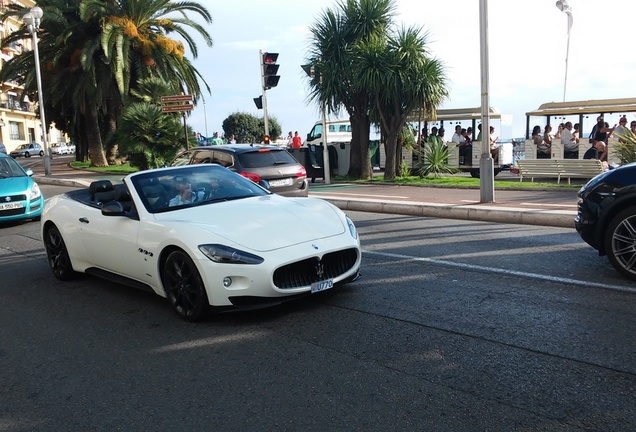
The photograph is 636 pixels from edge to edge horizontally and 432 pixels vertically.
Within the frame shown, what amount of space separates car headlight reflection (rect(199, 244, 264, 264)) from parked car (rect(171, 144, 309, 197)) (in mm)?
6762

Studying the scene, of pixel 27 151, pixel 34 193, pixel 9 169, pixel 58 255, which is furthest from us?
pixel 27 151

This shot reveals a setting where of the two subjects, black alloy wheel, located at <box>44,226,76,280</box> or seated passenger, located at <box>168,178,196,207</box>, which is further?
black alloy wheel, located at <box>44,226,76,280</box>

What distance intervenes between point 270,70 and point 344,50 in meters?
2.57

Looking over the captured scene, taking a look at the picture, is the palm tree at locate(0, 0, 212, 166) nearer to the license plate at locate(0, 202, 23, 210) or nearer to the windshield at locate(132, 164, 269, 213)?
the license plate at locate(0, 202, 23, 210)

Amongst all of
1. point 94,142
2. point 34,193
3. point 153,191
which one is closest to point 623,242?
point 153,191

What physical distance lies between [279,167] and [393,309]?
24.1 feet

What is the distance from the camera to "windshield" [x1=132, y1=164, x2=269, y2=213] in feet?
19.7

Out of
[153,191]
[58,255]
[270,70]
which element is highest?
[270,70]

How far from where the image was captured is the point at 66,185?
23.9m

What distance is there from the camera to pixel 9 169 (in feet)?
44.2

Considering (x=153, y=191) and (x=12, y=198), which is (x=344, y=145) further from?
(x=153, y=191)

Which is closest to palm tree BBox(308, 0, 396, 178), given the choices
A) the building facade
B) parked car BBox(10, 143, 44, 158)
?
parked car BBox(10, 143, 44, 158)

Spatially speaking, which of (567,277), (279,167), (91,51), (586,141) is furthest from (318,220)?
(91,51)

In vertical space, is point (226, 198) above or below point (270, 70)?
below
